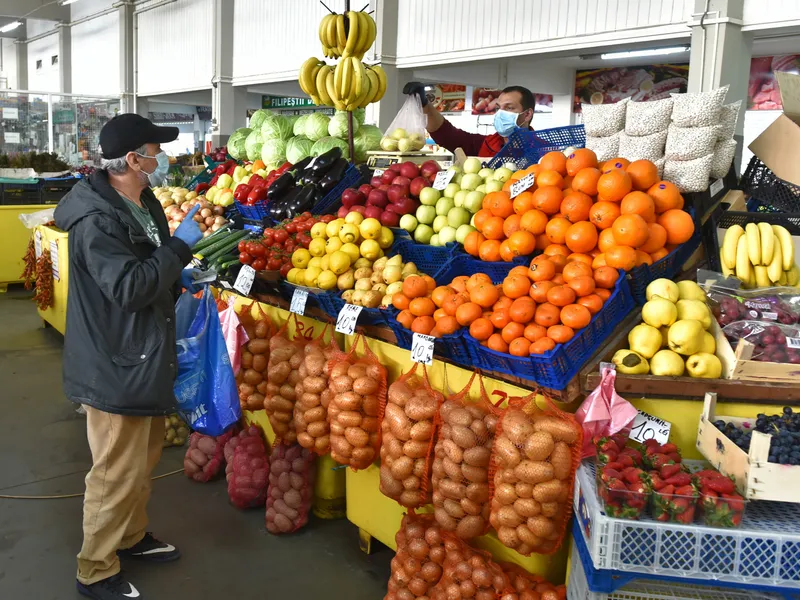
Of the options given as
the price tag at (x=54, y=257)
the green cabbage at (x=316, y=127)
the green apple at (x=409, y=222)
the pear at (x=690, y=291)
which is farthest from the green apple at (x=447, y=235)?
the price tag at (x=54, y=257)

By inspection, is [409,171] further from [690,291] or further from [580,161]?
[690,291]

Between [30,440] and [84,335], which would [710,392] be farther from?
[30,440]

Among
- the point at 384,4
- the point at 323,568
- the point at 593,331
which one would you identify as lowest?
the point at 323,568

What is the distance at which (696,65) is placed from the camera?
17.3 feet

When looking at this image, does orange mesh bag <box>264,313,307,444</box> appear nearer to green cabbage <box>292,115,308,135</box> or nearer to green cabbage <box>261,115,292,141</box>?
green cabbage <box>292,115,308,135</box>

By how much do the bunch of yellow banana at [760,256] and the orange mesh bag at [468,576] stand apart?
4.58 feet

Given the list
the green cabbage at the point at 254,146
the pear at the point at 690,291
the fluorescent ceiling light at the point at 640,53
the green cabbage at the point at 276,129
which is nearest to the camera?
the pear at the point at 690,291

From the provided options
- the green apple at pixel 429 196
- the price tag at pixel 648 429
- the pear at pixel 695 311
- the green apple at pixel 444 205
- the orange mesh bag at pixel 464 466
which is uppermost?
the green apple at pixel 429 196

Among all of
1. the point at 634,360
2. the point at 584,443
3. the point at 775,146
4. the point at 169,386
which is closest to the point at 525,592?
the point at 584,443

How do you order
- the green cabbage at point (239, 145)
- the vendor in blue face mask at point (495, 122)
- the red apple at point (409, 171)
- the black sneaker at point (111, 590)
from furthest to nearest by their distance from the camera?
the green cabbage at point (239, 145), the vendor in blue face mask at point (495, 122), the red apple at point (409, 171), the black sneaker at point (111, 590)

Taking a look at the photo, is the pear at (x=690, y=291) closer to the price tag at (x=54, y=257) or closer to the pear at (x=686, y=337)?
the pear at (x=686, y=337)

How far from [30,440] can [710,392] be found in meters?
3.94

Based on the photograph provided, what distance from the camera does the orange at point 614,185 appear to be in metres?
2.58

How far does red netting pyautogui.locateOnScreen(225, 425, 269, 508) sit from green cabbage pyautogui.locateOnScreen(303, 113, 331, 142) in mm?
2616
